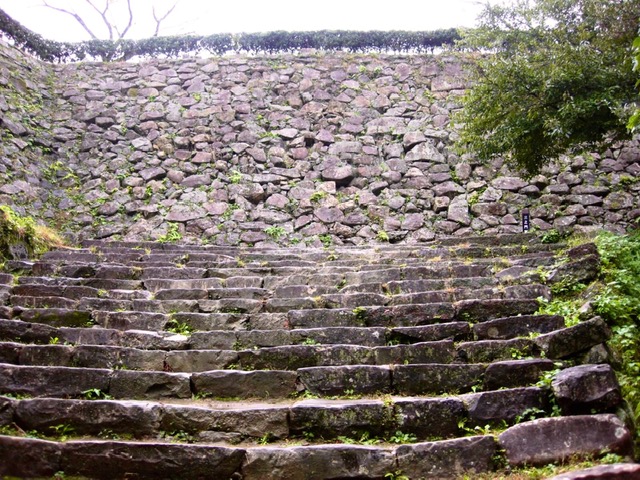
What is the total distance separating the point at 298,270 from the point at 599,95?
187 inches

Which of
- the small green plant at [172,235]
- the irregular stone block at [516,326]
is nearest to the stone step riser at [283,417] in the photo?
the irregular stone block at [516,326]

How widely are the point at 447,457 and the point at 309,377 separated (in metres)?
1.34

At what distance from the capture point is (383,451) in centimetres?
374

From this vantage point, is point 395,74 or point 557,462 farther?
point 395,74

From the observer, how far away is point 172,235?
11.4 metres

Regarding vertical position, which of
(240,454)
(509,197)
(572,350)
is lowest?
(240,454)

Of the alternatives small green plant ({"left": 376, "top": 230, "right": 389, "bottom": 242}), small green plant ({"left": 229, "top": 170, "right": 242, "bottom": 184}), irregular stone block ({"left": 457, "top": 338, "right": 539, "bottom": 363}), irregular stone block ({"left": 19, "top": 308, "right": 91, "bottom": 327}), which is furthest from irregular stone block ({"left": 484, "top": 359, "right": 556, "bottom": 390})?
small green plant ({"left": 229, "top": 170, "right": 242, "bottom": 184})

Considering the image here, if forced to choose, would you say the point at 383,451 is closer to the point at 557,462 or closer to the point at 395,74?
the point at 557,462

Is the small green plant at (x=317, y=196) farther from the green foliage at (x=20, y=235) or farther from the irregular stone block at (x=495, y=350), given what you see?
the irregular stone block at (x=495, y=350)

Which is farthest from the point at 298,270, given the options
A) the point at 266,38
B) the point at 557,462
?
the point at 266,38

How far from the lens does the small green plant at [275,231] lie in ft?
37.3

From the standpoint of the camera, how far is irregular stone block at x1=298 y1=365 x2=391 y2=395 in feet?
14.8

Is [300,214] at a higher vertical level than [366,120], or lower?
lower

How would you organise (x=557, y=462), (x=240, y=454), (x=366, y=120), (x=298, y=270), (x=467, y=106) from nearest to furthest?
(x=557, y=462) < (x=240, y=454) < (x=298, y=270) < (x=467, y=106) < (x=366, y=120)
